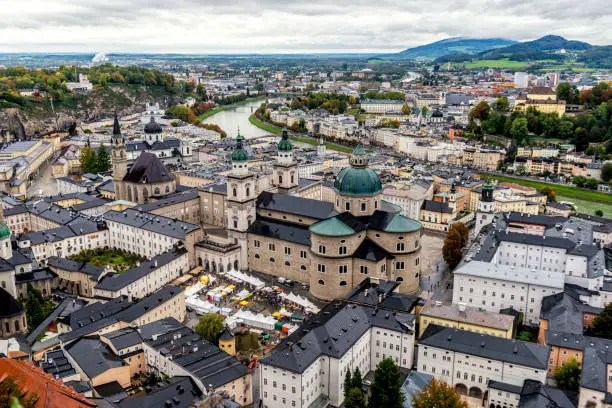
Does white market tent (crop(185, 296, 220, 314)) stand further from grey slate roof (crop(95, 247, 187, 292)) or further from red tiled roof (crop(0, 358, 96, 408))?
red tiled roof (crop(0, 358, 96, 408))

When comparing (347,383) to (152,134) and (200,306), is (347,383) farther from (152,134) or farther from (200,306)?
(152,134)

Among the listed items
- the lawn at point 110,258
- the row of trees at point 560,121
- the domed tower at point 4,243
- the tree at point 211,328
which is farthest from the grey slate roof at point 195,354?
the row of trees at point 560,121

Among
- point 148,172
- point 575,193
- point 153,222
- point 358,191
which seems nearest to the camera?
point 358,191

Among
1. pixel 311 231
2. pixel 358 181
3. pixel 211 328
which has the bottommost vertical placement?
pixel 211 328

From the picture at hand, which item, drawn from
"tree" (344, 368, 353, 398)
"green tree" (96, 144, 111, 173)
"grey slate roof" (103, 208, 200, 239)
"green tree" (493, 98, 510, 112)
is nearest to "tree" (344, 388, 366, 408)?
"tree" (344, 368, 353, 398)

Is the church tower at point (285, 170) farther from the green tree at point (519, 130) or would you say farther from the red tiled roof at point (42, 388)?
the green tree at point (519, 130)

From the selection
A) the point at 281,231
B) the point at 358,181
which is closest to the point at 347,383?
the point at 358,181
